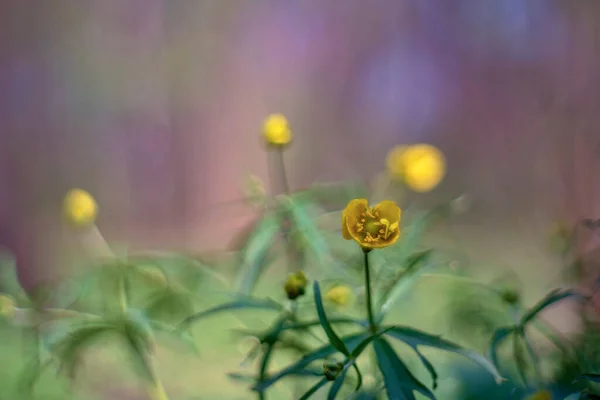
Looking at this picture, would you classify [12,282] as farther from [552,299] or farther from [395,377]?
[552,299]

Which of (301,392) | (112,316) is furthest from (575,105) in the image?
(112,316)

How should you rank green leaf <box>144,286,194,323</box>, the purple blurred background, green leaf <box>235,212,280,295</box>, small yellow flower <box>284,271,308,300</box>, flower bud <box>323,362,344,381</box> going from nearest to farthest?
flower bud <box>323,362,344,381</box>, small yellow flower <box>284,271,308,300</box>, green leaf <box>235,212,280,295</box>, green leaf <box>144,286,194,323</box>, the purple blurred background

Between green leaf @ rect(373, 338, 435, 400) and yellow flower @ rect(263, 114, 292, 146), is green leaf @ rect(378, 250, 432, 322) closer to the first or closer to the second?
green leaf @ rect(373, 338, 435, 400)

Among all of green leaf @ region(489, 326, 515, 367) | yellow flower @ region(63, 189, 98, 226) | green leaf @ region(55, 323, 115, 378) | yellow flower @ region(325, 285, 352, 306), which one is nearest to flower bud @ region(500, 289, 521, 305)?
green leaf @ region(489, 326, 515, 367)

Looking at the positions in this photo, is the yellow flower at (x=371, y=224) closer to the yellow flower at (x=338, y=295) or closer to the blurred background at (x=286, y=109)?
the yellow flower at (x=338, y=295)

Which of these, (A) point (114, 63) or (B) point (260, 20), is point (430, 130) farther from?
(A) point (114, 63)

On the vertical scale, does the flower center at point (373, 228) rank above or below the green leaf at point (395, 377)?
above

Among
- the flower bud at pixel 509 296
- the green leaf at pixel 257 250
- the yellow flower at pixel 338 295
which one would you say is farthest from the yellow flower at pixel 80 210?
the flower bud at pixel 509 296
